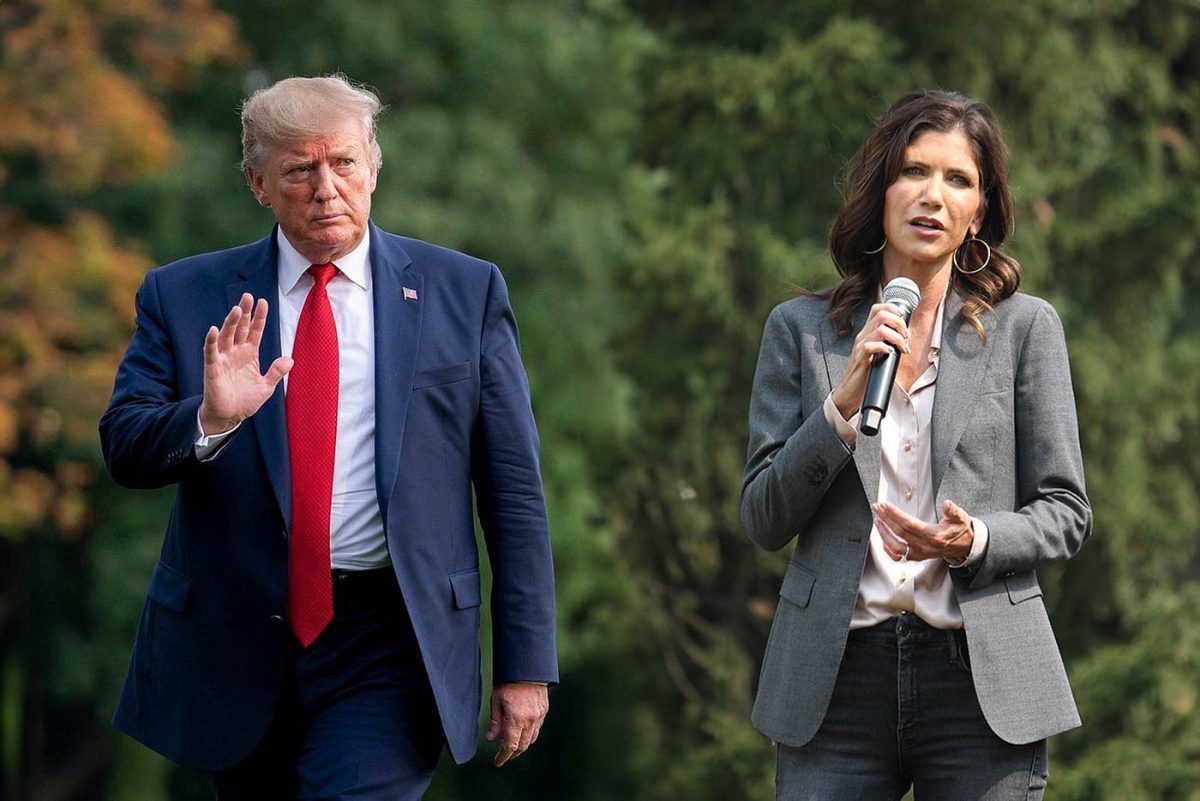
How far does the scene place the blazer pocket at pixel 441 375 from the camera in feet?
13.9

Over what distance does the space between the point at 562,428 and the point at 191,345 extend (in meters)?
10.7

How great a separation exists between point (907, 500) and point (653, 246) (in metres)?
9.34

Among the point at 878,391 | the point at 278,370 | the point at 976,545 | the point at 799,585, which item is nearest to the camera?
the point at 878,391

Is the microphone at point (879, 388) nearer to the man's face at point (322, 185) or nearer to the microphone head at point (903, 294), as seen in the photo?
the microphone head at point (903, 294)

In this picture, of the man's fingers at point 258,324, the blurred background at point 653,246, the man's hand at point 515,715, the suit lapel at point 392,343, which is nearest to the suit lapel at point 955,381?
the man's hand at point 515,715

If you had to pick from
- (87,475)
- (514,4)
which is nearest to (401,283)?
(87,475)

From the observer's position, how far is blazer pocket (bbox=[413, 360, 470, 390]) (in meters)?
4.25

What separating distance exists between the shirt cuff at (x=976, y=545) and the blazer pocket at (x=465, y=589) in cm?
106

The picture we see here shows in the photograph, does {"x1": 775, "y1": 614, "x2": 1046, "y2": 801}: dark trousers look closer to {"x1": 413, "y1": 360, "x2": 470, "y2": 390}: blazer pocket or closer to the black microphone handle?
the black microphone handle

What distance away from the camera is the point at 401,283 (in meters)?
4.37

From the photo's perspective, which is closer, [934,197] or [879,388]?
[879,388]

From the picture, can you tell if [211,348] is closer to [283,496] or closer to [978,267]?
[283,496]

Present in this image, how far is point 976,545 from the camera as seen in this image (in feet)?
12.6

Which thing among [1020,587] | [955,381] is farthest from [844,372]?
[1020,587]
